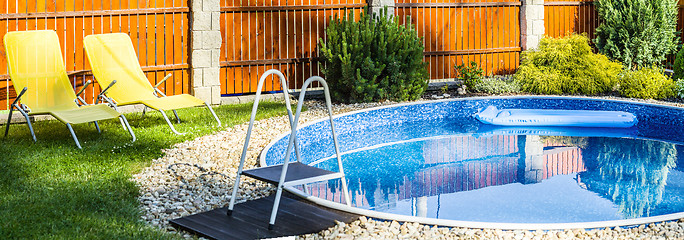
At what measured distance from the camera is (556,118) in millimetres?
10844

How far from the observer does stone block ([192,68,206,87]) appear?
1045cm

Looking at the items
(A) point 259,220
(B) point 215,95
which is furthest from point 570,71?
(A) point 259,220

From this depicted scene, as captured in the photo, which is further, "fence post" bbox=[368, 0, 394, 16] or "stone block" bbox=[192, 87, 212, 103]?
"fence post" bbox=[368, 0, 394, 16]

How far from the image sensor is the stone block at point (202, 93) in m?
10.5

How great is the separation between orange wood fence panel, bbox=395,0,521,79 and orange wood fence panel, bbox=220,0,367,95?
1.41 meters

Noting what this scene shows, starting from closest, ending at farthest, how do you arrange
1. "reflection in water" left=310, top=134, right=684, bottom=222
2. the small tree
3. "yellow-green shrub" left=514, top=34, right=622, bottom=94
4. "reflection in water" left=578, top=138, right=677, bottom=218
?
"reflection in water" left=310, top=134, right=684, bottom=222
"reflection in water" left=578, top=138, right=677, bottom=218
"yellow-green shrub" left=514, top=34, right=622, bottom=94
the small tree

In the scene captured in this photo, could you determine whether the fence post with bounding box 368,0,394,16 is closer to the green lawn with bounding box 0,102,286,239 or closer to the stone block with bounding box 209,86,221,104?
the stone block with bounding box 209,86,221,104

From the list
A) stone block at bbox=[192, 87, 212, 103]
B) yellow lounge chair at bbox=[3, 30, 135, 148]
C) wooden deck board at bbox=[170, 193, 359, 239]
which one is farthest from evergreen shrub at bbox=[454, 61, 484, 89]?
wooden deck board at bbox=[170, 193, 359, 239]

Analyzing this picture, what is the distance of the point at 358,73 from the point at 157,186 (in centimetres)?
490

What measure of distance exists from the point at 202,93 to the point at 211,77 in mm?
245

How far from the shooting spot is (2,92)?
30.1 ft

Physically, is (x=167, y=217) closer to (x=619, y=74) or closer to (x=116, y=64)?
(x=116, y=64)

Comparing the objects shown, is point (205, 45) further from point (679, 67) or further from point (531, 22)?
point (679, 67)

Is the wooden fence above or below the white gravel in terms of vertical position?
above
